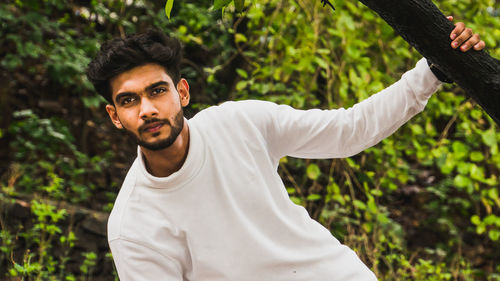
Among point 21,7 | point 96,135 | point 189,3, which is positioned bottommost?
point 96,135

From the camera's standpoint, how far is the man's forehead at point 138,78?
2.02 m

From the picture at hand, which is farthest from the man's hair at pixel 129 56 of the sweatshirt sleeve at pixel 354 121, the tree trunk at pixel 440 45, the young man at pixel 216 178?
the tree trunk at pixel 440 45

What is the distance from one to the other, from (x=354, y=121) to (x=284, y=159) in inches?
79.4

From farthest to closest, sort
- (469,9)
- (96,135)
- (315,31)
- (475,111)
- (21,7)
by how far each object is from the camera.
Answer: (96,135) → (21,7) → (469,9) → (315,31) → (475,111)

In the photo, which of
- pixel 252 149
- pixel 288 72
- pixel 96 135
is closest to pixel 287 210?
pixel 252 149

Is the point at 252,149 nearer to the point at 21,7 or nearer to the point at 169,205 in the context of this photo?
the point at 169,205

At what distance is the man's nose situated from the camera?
1970 mm

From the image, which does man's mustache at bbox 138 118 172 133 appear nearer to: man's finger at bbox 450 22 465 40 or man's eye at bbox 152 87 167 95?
man's eye at bbox 152 87 167 95

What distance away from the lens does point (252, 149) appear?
2084 mm

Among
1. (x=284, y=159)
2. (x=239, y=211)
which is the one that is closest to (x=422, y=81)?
(x=239, y=211)

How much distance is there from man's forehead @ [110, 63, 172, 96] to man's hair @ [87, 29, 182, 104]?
2 cm

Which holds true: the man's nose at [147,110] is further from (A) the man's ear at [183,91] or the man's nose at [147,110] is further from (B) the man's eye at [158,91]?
(A) the man's ear at [183,91]

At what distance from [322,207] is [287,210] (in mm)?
2373

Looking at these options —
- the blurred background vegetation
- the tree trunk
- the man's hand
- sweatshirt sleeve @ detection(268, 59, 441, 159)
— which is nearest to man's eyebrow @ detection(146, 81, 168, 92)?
sweatshirt sleeve @ detection(268, 59, 441, 159)
